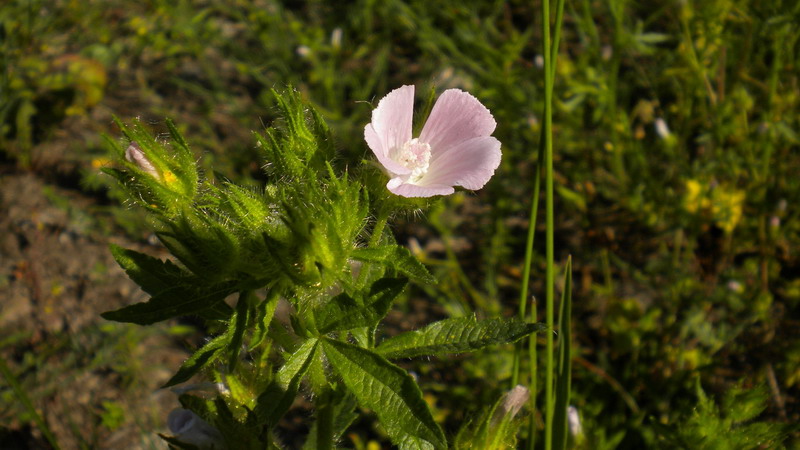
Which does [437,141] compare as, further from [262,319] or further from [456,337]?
[262,319]

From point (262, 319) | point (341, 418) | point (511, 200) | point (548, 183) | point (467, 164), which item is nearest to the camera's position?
point (262, 319)

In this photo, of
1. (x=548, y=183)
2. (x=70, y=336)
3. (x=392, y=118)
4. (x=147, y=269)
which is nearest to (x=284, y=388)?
(x=147, y=269)

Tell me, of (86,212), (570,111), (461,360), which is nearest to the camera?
(461,360)

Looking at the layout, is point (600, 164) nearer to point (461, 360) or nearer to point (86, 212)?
point (461, 360)

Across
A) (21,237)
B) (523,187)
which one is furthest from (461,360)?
(21,237)

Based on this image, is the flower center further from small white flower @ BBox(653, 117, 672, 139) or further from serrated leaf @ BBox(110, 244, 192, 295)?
small white flower @ BBox(653, 117, 672, 139)

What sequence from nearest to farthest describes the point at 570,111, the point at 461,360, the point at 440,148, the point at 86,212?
1. the point at 440,148
2. the point at 461,360
3. the point at 570,111
4. the point at 86,212

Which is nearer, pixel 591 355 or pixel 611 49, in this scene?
pixel 591 355
